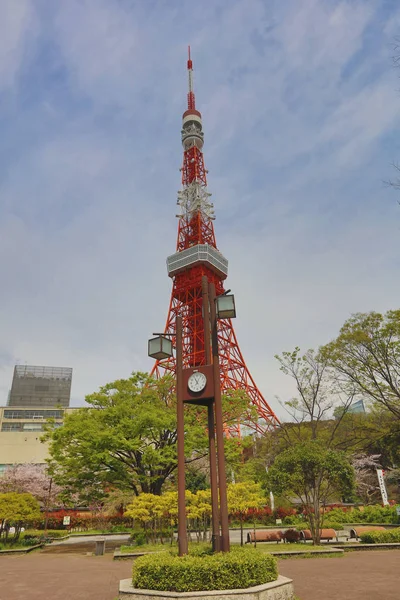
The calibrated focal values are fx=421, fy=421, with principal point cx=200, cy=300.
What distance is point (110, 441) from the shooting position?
16906mm

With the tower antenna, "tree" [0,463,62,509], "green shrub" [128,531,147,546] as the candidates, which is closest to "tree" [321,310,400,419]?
"green shrub" [128,531,147,546]

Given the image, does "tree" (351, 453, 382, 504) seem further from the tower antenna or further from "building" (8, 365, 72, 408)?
"building" (8, 365, 72, 408)

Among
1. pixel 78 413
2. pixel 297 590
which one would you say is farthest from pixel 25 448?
pixel 297 590

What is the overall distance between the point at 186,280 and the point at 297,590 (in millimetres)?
39477

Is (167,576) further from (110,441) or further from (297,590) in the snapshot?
(110,441)

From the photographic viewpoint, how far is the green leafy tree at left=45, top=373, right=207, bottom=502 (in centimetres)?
1711

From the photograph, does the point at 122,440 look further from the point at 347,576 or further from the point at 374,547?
the point at 374,547

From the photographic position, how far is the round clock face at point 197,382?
27.1 ft

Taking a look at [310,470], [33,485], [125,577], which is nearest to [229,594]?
[125,577]

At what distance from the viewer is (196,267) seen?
46.2 metres

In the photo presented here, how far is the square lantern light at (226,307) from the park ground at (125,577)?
532 cm

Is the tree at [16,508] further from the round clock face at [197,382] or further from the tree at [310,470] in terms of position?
the round clock face at [197,382]

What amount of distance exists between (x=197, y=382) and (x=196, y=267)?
38.3 metres

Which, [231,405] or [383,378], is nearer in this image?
[383,378]
